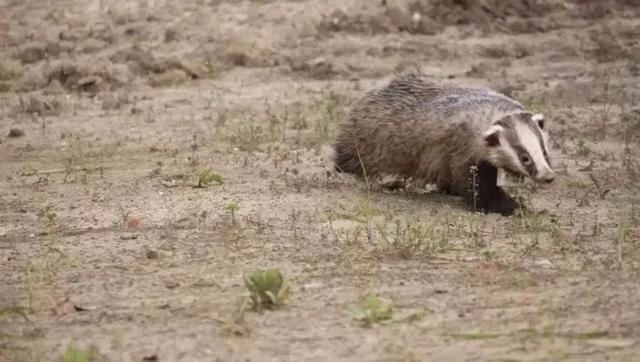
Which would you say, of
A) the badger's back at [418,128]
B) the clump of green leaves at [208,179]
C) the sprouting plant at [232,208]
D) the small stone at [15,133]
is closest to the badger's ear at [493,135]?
the badger's back at [418,128]

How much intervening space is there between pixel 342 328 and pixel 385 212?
2.35 m

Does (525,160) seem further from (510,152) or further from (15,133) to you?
(15,133)

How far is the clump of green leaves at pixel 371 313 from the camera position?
527 centimetres

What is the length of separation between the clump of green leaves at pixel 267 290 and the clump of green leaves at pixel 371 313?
1.10 ft

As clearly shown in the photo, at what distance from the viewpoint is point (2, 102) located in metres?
12.4

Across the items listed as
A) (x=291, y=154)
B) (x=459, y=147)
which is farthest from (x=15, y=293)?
(x=291, y=154)

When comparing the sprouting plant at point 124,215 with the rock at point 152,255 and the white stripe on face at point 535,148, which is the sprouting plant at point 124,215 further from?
the white stripe on face at point 535,148

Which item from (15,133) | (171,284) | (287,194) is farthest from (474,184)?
(15,133)

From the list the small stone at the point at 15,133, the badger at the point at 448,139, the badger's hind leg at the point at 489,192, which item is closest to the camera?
the badger at the point at 448,139

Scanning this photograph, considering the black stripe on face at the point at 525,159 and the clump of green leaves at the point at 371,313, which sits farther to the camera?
the black stripe on face at the point at 525,159

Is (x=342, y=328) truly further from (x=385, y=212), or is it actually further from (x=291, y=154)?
(x=291, y=154)

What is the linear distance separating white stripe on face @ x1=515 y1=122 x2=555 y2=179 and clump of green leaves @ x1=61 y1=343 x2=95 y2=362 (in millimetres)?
3293

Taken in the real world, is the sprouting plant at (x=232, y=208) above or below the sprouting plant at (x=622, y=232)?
below

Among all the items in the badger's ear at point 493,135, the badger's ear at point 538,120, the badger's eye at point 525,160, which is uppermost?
the badger's ear at point 538,120
